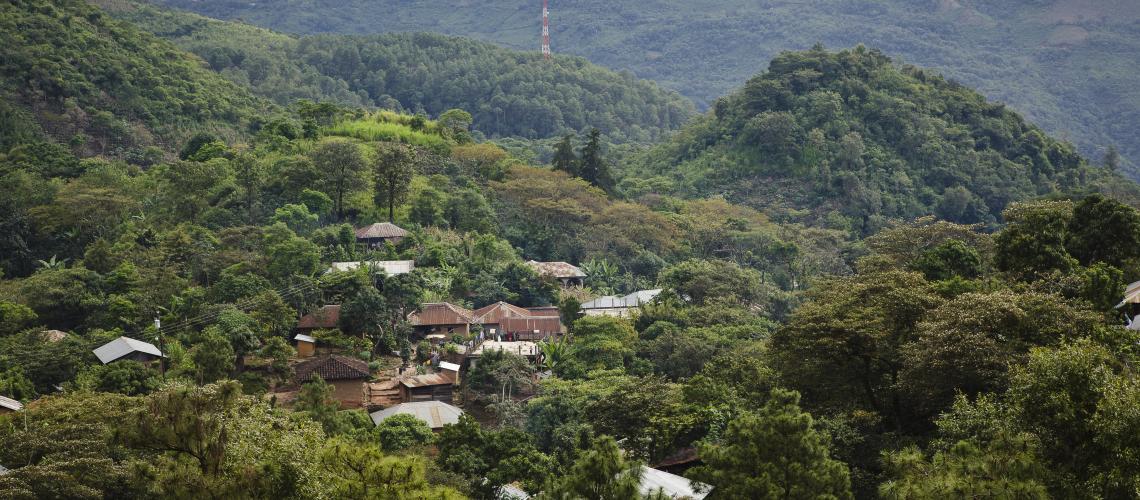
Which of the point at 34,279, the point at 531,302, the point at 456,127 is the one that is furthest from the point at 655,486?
the point at 456,127

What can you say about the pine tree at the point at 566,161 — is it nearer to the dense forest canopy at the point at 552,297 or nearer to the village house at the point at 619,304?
the dense forest canopy at the point at 552,297

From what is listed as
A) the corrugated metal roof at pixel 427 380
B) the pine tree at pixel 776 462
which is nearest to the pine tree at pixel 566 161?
the corrugated metal roof at pixel 427 380

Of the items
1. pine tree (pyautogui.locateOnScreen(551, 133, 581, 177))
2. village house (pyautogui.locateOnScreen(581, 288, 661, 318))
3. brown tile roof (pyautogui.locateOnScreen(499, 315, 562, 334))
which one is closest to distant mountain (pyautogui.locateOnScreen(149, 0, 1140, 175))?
pine tree (pyautogui.locateOnScreen(551, 133, 581, 177))

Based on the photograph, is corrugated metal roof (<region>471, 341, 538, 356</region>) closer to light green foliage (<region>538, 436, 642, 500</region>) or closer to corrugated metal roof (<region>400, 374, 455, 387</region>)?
corrugated metal roof (<region>400, 374, 455, 387</region>)

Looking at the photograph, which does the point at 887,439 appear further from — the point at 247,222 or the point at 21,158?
the point at 21,158

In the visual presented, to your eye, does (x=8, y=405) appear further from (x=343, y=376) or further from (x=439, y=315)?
(x=439, y=315)

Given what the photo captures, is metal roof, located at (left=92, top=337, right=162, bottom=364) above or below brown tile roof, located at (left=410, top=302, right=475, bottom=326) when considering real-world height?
above

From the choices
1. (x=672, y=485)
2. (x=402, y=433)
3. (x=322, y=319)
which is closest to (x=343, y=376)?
(x=402, y=433)
